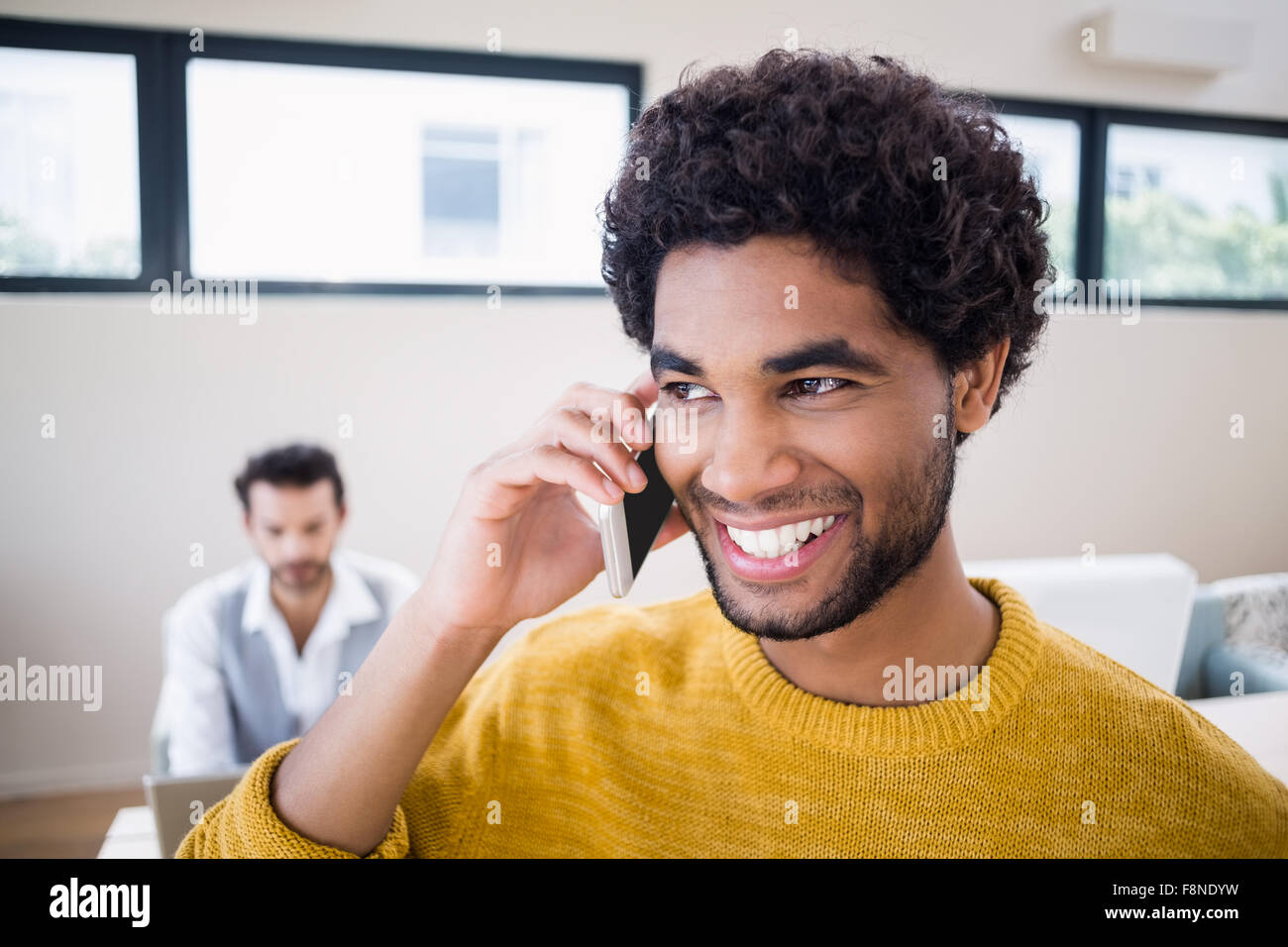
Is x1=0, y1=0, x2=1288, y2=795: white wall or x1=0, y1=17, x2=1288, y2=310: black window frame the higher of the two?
x1=0, y1=17, x2=1288, y2=310: black window frame

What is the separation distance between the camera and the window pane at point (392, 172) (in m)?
3.08

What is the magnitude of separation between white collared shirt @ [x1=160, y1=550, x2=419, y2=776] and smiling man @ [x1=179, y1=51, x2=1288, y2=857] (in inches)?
56.6

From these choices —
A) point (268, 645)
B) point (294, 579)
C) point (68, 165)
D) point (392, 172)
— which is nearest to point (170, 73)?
point (68, 165)

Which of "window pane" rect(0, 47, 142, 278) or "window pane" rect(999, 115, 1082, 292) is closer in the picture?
"window pane" rect(999, 115, 1082, 292)

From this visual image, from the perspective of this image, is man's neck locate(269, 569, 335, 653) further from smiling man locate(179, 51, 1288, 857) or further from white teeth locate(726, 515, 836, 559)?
white teeth locate(726, 515, 836, 559)

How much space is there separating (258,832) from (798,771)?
495 mm

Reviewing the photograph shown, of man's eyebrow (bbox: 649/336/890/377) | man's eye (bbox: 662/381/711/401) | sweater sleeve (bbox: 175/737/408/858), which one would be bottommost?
sweater sleeve (bbox: 175/737/408/858)

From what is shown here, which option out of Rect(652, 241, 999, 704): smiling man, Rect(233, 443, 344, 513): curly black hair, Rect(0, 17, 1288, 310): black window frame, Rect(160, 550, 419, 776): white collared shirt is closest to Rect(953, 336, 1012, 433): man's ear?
Rect(652, 241, 999, 704): smiling man

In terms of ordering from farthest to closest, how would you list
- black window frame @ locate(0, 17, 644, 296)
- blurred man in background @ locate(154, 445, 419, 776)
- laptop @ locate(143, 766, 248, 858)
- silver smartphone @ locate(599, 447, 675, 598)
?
black window frame @ locate(0, 17, 644, 296) → blurred man in background @ locate(154, 445, 419, 776) → laptop @ locate(143, 766, 248, 858) → silver smartphone @ locate(599, 447, 675, 598)

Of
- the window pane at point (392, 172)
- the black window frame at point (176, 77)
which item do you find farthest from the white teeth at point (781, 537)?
the black window frame at point (176, 77)

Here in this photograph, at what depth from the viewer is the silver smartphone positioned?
91 centimetres

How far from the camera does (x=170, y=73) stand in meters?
2.98

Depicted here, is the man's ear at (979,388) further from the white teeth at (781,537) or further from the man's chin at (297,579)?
the man's chin at (297,579)

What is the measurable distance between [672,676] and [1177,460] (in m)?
1.06
